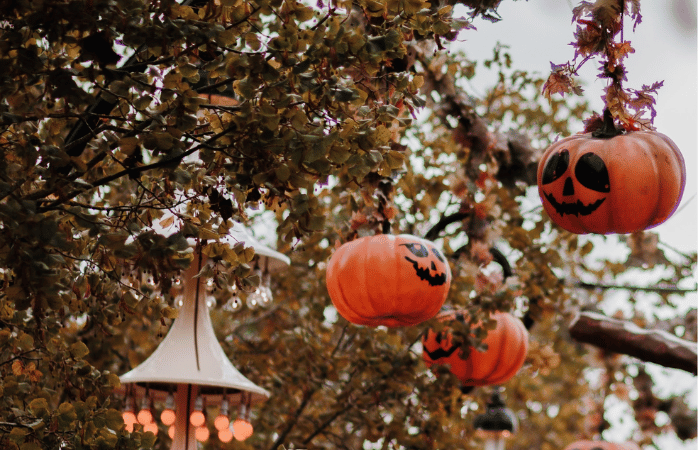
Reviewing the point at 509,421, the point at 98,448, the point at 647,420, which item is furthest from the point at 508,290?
the point at 647,420

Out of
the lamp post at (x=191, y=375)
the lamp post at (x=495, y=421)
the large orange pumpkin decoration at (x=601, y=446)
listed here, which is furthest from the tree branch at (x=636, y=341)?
the lamp post at (x=191, y=375)

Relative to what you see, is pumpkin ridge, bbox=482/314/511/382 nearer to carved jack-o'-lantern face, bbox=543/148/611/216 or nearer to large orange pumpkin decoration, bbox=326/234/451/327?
large orange pumpkin decoration, bbox=326/234/451/327

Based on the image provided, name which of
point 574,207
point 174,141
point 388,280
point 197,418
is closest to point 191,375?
point 197,418

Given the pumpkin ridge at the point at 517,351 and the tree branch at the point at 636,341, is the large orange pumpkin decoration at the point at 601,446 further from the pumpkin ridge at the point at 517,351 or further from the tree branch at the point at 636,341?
the pumpkin ridge at the point at 517,351

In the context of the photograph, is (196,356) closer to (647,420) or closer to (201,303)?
(201,303)

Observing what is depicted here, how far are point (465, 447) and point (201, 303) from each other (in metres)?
2.72

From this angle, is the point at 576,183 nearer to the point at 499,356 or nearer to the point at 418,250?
the point at 418,250

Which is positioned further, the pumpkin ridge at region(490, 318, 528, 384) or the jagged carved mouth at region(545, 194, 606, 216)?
the pumpkin ridge at region(490, 318, 528, 384)

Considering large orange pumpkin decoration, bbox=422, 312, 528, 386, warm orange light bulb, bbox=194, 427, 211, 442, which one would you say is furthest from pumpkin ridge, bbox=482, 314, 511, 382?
warm orange light bulb, bbox=194, 427, 211, 442

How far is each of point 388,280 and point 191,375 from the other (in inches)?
35.0

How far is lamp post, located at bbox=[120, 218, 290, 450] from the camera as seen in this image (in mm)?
3266

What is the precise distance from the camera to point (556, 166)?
2740mm

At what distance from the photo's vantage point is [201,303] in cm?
358

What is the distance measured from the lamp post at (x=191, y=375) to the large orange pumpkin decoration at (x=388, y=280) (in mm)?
383
